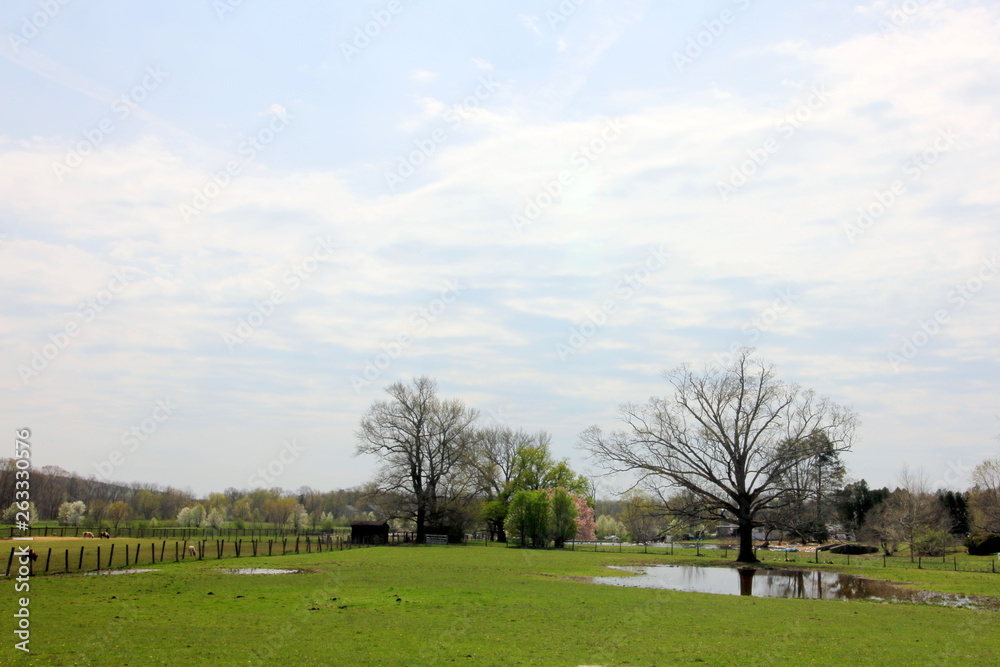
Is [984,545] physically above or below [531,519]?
below

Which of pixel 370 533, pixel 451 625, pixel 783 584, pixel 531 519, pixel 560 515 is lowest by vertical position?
pixel 370 533

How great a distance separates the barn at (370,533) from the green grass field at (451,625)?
37.4 m

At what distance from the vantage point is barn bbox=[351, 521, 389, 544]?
6556 cm

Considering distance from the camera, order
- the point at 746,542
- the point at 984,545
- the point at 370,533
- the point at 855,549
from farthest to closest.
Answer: the point at 370,533
the point at 855,549
the point at 984,545
the point at 746,542

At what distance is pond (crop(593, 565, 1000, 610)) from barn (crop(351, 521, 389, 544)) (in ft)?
107

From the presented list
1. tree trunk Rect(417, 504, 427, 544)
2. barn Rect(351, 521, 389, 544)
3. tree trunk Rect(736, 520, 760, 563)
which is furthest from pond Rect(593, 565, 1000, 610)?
tree trunk Rect(417, 504, 427, 544)

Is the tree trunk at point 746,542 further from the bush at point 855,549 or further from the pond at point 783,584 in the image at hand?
the bush at point 855,549

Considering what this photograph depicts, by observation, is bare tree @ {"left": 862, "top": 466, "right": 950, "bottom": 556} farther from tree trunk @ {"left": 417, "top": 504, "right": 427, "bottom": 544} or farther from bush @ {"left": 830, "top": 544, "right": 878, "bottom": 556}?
tree trunk @ {"left": 417, "top": 504, "right": 427, "bottom": 544}

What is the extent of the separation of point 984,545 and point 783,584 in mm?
36924

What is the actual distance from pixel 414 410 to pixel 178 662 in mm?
59435

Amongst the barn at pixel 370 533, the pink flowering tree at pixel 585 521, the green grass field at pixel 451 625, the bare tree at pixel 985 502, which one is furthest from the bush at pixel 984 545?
the barn at pixel 370 533

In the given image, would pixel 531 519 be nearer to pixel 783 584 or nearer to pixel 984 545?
pixel 783 584

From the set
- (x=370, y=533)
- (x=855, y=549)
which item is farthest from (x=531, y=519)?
(x=855, y=549)

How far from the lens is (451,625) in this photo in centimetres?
1764
